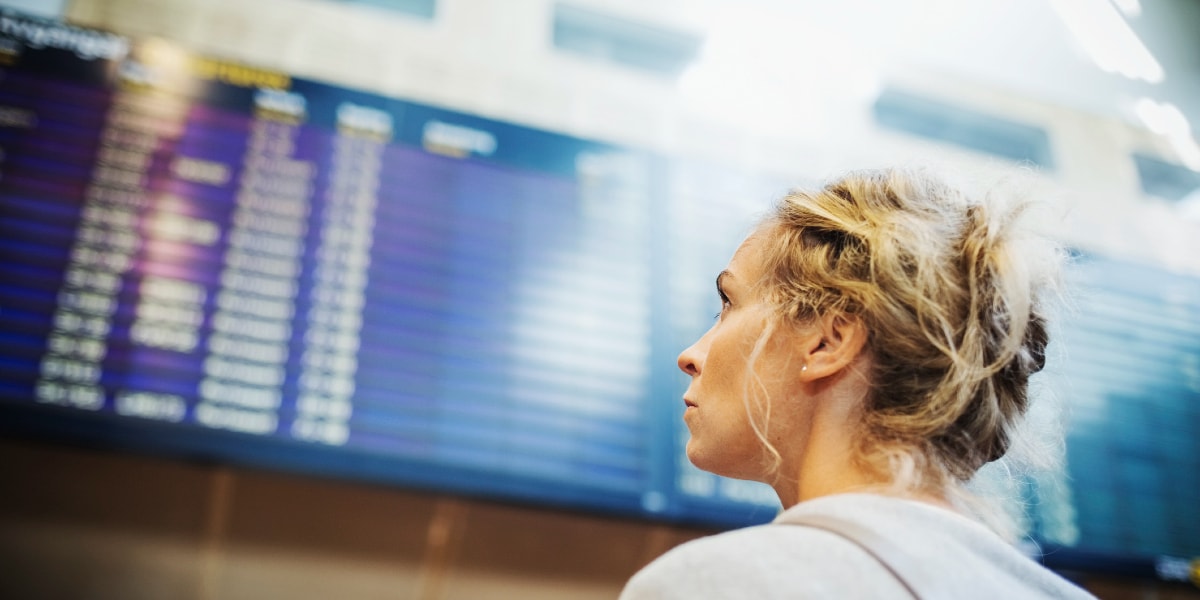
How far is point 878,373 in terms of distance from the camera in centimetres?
77

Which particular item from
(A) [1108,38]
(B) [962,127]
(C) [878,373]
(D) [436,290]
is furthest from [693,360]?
(A) [1108,38]

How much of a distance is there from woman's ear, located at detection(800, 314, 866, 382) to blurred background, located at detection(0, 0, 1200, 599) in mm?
226

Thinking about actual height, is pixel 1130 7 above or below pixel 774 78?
above

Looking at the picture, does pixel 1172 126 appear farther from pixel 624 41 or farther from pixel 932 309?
pixel 932 309

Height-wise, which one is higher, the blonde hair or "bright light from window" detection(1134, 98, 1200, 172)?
"bright light from window" detection(1134, 98, 1200, 172)

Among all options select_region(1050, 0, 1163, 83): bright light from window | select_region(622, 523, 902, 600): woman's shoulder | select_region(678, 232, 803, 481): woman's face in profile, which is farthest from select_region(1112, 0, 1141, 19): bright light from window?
select_region(622, 523, 902, 600): woman's shoulder

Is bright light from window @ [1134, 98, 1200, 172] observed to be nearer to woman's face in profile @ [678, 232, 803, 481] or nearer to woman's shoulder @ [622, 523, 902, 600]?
woman's face in profile @ [678, 232, 803, 481]

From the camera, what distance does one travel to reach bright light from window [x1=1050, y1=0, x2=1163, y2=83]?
6.44 feet

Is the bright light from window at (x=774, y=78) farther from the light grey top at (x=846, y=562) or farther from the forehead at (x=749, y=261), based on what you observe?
the light grey top at (x=846, y=562)

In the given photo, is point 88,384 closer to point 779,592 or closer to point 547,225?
point 547,225

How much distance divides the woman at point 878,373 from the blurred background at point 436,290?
123mm

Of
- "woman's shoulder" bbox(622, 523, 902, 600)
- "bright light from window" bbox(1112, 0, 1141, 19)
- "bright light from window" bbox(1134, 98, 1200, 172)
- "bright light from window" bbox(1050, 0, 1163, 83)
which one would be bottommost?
"woman's shoulder" bbox(622, 523, 902, 600)

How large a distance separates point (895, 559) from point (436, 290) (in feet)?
3.42

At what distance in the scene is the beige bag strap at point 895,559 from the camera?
1.87 feet
